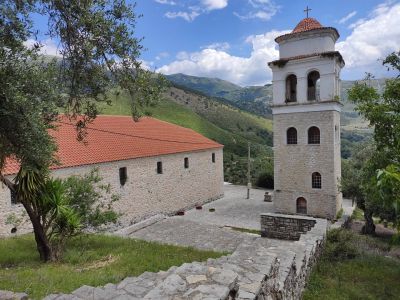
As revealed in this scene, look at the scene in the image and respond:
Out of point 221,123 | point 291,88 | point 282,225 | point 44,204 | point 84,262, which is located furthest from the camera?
point 221,123

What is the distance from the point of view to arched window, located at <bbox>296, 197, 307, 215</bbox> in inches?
812

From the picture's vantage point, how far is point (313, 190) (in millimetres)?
20219

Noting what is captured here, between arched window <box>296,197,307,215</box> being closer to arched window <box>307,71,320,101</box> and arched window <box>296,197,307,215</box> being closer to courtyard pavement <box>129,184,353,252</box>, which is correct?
courtyard pavement <box>129,184,353,252</box>

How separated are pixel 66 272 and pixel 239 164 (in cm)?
4442

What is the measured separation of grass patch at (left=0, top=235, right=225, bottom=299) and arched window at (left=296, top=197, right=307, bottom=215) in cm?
1131

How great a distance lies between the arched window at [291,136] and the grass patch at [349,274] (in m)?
9.70

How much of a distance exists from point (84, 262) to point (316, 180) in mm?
15091

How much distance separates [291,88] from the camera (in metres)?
21.3

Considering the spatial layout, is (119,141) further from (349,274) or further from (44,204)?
(349,274)

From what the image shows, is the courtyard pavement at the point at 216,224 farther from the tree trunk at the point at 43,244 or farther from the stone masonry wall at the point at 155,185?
the tree trunk at the point at 43,244

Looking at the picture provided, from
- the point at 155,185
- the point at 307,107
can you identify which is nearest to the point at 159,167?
the point at 155,185

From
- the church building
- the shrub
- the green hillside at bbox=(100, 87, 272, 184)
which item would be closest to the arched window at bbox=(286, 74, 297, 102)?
the church building

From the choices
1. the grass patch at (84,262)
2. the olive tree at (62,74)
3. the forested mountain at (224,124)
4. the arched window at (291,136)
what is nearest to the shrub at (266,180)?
the forested mountain at (224,124)

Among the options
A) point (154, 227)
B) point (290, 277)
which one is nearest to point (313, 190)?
point (154, 227)
